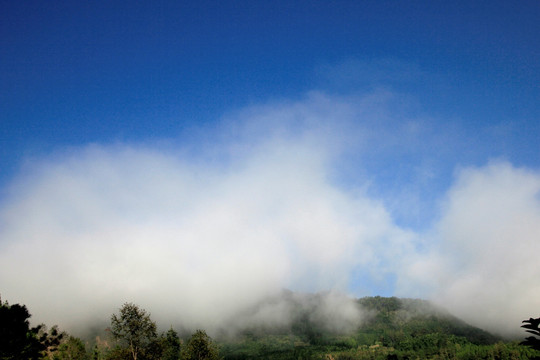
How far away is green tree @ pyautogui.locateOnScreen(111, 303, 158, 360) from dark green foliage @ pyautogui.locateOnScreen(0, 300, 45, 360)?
18237 mm

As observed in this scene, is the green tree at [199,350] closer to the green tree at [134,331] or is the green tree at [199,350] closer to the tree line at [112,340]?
the tree line at [112,340]

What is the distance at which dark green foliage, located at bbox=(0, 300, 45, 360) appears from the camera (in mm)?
47338

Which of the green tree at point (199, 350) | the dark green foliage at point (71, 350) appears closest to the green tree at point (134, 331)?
the green tree at point (199, 350)

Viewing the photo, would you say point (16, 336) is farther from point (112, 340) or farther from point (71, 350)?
point (71, 350)

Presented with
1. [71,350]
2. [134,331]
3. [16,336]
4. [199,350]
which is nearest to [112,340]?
[134,331]

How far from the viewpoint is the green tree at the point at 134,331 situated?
239 ft

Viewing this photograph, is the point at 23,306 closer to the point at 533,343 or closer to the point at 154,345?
the point at 154,345

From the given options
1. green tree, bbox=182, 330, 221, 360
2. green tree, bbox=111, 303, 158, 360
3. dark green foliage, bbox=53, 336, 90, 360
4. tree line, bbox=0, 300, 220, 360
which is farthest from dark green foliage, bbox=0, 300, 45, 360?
dark green foliage, bbox=53, 336, 90, 360

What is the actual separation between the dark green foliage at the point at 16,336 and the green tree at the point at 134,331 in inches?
718

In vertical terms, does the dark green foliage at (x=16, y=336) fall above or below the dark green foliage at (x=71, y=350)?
above

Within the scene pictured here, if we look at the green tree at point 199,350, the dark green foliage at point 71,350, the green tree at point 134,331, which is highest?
the green tree at point 134,331

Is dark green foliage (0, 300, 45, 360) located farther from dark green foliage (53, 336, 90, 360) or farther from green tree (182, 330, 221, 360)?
dark green foliage (53, 336, 90, 360)

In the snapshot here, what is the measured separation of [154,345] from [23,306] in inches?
1359

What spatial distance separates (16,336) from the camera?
161 feet
